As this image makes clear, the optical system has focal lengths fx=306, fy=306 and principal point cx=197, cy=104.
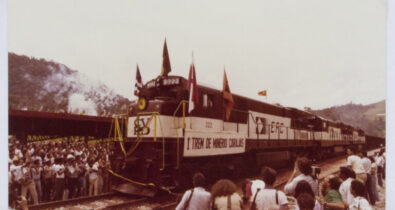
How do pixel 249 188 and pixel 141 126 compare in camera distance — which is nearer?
pixel 249 188

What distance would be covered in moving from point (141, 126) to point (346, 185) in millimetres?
3669

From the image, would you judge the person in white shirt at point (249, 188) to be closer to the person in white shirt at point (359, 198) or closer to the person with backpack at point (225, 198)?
the person with backpack at point (225, 198)

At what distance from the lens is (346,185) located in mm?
4199

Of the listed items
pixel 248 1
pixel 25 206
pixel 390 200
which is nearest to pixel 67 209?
pixel 25 206

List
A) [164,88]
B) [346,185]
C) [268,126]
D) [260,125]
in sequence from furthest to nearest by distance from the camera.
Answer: [268,126] < [260,125] < [164,88] < [346,185]

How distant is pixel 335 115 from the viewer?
19.0 feet

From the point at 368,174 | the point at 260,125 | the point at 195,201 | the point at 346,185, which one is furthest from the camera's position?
the point at 260,125

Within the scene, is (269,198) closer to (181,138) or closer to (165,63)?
(181,138)

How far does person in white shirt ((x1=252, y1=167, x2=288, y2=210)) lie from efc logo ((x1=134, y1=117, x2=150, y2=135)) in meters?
3.03

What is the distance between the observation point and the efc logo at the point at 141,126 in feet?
19.2

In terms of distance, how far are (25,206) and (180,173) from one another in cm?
242

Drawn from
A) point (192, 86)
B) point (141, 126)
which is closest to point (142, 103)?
point (141, 126)

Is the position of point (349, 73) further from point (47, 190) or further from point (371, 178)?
point (47, 190)

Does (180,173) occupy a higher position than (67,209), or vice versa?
(180,173)
